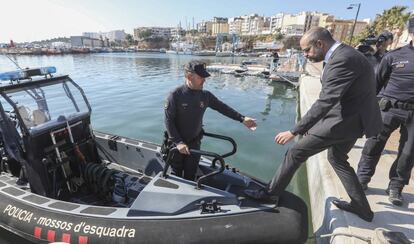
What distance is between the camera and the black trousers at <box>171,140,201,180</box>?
335cm

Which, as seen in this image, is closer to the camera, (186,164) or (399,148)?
(399,148)

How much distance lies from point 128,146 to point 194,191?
7.38 feet

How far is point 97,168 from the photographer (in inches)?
155

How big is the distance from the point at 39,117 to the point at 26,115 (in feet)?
0.56

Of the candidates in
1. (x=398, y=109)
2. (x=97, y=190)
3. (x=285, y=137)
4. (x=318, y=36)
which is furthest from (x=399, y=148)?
(x=97, y=190)

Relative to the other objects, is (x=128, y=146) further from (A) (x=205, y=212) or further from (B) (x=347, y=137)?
(B) (x=347, y=137)

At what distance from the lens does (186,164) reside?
3.38 metres

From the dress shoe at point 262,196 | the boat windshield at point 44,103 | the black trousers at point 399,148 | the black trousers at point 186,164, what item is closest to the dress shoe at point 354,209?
the black trousers at point 399,148

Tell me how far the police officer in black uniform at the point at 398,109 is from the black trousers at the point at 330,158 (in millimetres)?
798

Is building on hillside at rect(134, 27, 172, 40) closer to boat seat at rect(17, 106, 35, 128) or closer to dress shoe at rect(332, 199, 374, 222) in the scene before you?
boat seat at rect(17, 106, 35, 128)

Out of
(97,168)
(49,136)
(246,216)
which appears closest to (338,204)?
(246,216)

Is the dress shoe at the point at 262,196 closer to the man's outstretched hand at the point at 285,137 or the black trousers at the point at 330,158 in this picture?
the black trousers at the point at 330,158

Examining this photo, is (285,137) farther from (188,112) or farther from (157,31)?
(157,31)

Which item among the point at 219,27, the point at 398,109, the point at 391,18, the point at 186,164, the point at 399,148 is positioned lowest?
the point at 186,164
